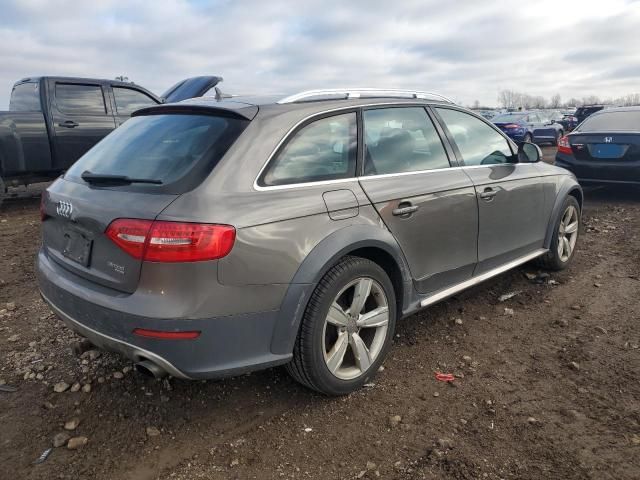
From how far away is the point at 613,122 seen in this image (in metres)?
8.20

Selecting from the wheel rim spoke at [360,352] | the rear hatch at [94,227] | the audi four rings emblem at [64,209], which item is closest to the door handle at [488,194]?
the wheel rim spoke at [360,352]

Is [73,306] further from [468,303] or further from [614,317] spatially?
[614,317]

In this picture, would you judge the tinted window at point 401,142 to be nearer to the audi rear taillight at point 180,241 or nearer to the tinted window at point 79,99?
the audi rear taillight at point 180,241

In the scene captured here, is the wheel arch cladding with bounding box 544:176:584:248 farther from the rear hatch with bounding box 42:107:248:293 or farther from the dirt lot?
the rear hatch with bounding box 42:107:248:293

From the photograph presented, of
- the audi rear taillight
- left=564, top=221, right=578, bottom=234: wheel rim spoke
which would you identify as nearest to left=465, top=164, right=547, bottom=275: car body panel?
left=564, top=221, right=578, bottom=234: wheel rim spoke

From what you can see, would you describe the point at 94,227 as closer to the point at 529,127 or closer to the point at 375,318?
the point at 375,318

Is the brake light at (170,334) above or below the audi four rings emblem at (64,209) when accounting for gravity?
below

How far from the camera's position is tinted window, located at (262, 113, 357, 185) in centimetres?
257

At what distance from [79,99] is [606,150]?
8.05 m

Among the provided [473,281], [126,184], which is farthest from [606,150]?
[126,184]

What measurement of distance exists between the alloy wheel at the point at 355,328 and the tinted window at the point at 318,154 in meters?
0.60

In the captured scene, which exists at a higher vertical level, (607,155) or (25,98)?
(25,98)

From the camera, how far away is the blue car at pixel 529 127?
18.9m

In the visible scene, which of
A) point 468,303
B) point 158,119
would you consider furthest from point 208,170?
point 468,303
